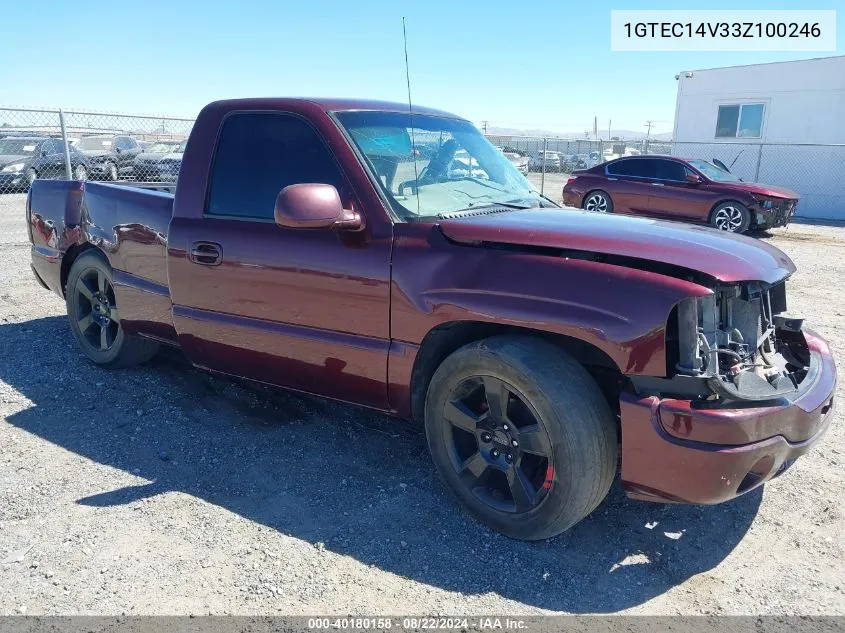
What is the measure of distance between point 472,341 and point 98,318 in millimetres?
3200

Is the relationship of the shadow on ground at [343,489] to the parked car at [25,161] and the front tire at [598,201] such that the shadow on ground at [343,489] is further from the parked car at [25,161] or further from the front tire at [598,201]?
the parked car at [25,161]

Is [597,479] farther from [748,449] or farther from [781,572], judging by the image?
[781,572]

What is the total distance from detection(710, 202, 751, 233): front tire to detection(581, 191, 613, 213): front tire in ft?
6.56

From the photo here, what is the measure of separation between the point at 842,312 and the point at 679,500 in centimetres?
556

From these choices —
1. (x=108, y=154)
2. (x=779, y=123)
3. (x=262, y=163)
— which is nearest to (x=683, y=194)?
(x=779, y=123)

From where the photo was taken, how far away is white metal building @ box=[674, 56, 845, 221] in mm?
17141

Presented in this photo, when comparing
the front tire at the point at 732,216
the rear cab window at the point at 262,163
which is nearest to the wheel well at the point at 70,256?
the rear cab window at the point at 262,163

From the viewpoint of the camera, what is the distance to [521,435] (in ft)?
9.02

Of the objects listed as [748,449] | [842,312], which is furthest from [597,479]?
[842,312]

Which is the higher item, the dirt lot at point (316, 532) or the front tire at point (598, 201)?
the front tire at point (598, 201)

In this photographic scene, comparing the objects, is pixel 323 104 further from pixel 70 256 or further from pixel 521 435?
pixel 70 256

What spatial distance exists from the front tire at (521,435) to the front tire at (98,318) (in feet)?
8.78

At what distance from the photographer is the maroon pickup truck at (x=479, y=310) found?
2465 mm

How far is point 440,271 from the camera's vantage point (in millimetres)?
2885
